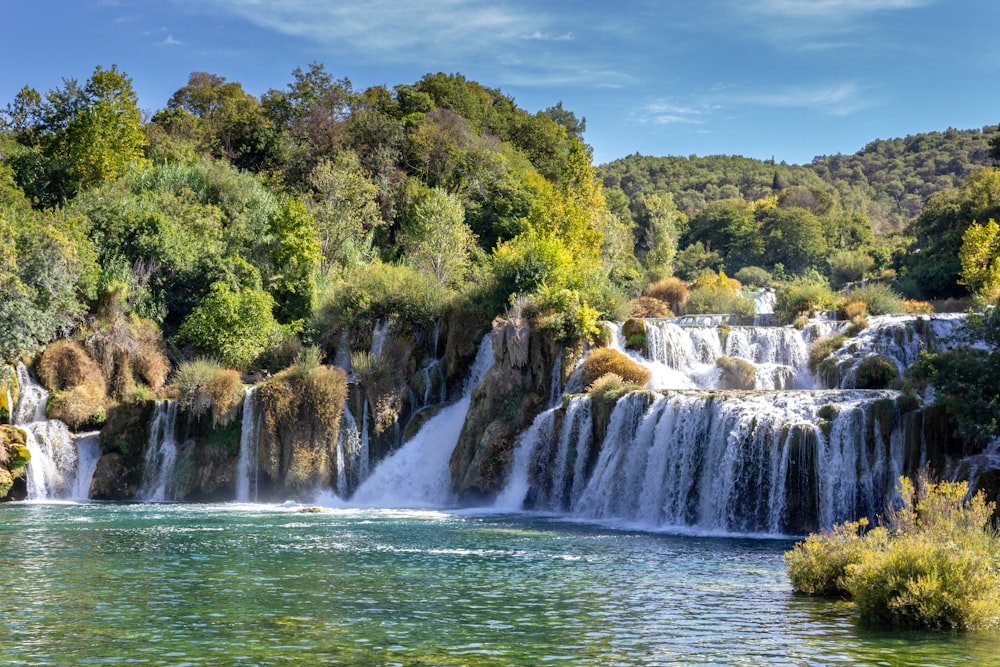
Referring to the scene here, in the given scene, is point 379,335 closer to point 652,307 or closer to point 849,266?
point 652,307

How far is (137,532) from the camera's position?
25.0m

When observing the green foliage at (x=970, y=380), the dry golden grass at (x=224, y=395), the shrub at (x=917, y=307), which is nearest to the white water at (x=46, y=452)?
the dry golden grass at (x=224, y=395)

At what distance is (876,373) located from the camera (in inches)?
1174

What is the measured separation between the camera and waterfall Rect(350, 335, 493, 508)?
35.1 meters

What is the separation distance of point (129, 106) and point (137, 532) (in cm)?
3346

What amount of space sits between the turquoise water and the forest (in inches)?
559

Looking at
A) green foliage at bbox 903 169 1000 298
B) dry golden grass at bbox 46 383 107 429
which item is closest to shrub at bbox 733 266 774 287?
green foliage at bbox 903 169 1000 298

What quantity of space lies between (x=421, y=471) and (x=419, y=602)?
20.4m

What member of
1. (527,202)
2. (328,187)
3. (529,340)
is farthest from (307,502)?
(527,202)

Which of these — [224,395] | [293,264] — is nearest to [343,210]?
[293,264]

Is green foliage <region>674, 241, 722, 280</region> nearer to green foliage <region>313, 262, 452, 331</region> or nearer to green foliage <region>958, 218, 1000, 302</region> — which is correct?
green foliage <region>958, 218, 1000, 302</region>

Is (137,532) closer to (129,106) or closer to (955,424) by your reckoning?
(955,424)

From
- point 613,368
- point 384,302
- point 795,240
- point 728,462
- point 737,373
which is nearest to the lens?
point 728,462

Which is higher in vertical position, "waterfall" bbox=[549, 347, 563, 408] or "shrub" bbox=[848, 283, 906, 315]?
"shrub" bbox=[848, 283, 906, 315]
